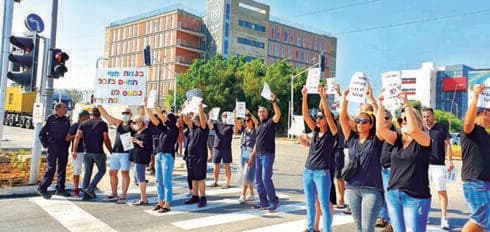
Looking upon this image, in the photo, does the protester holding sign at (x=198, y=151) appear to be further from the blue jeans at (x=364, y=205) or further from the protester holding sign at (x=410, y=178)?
the protester holding sign at (x=410, y=178)

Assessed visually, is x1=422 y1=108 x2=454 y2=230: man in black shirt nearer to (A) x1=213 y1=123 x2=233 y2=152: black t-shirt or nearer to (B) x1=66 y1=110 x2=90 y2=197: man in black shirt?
(A) x1=213 y1=123 x2=233 y2=152: black t-shirt

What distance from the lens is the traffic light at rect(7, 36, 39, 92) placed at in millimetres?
9523

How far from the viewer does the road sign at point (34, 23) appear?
10039 mm

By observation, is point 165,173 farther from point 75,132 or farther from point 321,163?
point 321,163

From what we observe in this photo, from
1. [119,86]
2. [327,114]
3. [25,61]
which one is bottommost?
[327,114]

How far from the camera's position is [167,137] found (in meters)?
7.41

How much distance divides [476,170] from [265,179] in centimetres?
338

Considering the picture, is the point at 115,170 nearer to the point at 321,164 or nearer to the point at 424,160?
the point at 321,164

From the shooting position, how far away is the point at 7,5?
1014cm

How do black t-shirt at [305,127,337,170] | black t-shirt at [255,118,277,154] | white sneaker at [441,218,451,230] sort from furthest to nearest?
black t-shirt at [255,118,277,154], white sneaker at [441,218,451,230], black t-shirt at [305,127,337,170]

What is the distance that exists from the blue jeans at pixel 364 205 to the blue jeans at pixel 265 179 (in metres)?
2.75

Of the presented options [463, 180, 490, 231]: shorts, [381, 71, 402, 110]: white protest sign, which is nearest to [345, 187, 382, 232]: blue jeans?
[463, 180, 490, 231]: shorts

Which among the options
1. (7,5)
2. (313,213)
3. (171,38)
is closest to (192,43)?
(171,38)

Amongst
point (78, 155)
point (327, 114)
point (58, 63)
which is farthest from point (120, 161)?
point (327, 114)
